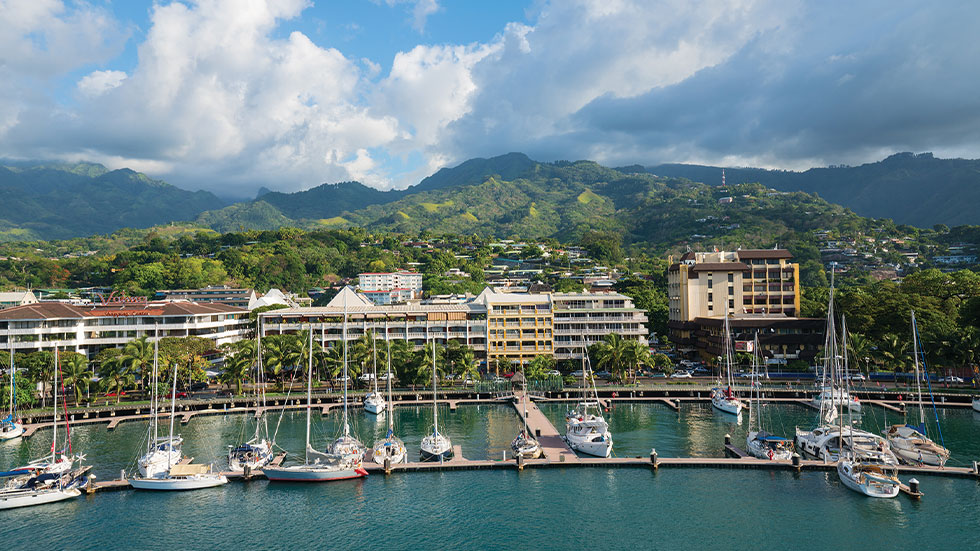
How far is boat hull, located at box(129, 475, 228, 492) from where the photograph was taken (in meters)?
48.3

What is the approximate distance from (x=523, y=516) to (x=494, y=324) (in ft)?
196

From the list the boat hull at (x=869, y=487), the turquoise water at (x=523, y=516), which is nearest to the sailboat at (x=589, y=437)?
the turquoise water at (x=523, y=516)

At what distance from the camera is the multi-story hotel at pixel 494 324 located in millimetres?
101750

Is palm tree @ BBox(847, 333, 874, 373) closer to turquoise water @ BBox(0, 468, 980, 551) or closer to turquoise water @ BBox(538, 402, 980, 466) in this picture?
turquoise water @ BBox(538, 402, 980, 466)

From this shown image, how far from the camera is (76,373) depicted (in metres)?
77.6

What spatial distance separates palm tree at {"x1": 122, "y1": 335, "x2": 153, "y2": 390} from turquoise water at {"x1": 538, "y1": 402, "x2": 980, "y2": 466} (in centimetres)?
5147

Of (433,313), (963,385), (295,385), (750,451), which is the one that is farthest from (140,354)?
(963,385)

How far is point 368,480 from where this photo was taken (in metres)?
50.4

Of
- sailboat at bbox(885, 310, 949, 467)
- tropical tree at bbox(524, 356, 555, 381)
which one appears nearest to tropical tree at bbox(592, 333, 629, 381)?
tropical tree at bbox(524, 356, 555, 381)

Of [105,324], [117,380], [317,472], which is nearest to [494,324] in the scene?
[117,380]

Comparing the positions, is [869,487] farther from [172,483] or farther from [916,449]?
[172,483]

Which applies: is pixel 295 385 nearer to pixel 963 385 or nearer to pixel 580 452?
pixel 580 452

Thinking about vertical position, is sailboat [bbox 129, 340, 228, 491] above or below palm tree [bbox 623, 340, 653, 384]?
below

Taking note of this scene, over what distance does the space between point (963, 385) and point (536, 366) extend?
5718 centimetres
